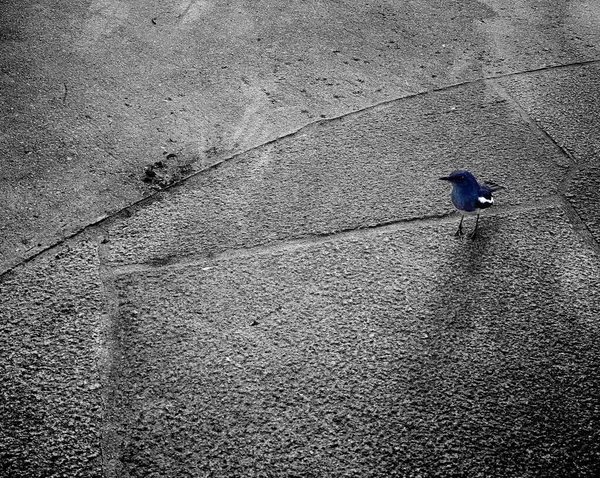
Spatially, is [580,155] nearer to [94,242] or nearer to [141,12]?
[94,242]

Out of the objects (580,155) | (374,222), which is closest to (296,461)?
(374,222)

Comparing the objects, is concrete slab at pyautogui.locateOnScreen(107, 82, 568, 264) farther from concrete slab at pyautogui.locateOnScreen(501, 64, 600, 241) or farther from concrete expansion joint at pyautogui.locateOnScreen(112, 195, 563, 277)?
concrete slab at pyautogui.locateOnScreen(501, 64, 600, 241)

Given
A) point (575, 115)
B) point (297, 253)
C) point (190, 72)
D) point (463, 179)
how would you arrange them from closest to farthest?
point (463, 179) → point (297, 253) → point (575, 115) → point (190, 72)

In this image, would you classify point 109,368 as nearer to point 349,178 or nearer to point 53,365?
point 53,365

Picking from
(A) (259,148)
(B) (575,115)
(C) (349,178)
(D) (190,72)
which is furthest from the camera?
(D) (190,72)

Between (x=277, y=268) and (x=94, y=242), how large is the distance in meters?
1.21

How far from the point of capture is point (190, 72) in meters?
5.36

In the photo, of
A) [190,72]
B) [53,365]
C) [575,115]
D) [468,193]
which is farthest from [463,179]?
[190,72]

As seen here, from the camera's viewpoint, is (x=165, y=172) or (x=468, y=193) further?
(x=165, y=172)

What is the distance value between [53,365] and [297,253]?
1539mm

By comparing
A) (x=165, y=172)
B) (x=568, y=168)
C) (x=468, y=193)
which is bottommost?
(x=165, y=172)

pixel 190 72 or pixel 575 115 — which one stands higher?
pixel 575 115

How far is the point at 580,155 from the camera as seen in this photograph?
434cm

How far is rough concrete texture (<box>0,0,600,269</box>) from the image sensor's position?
166 inches
